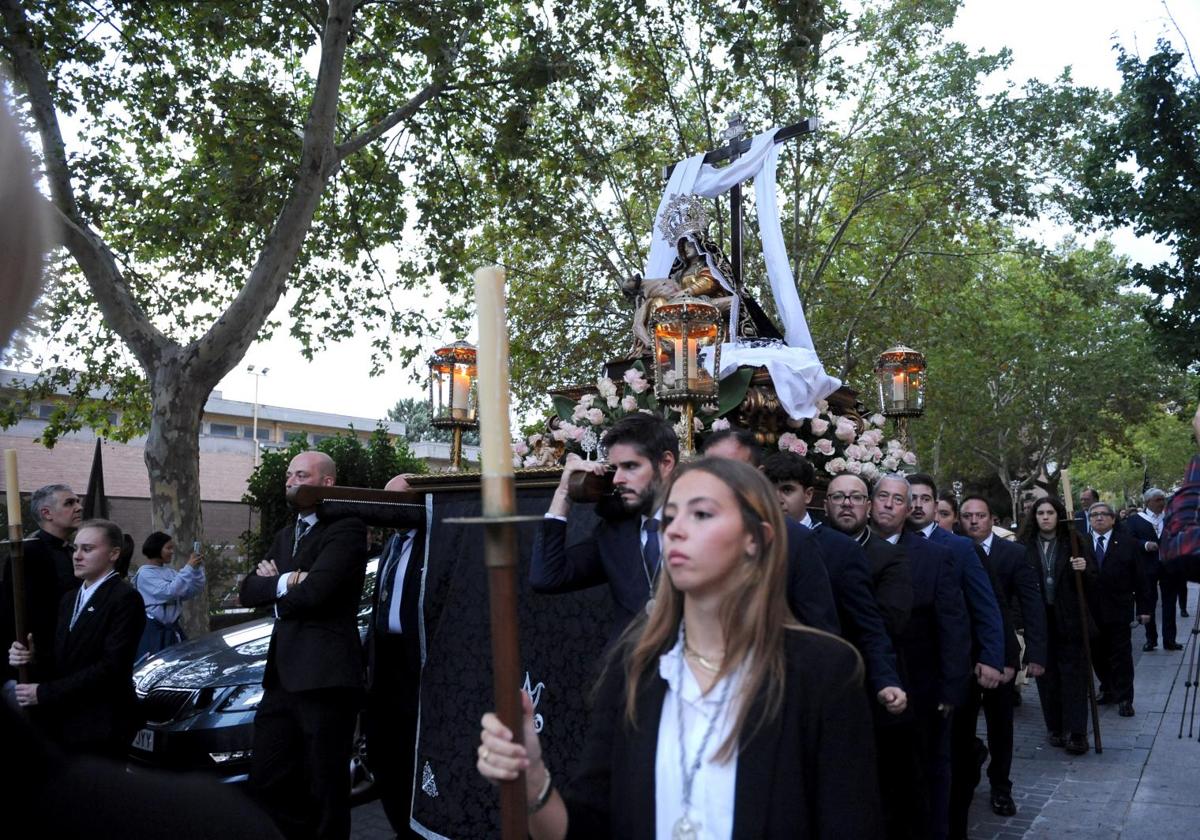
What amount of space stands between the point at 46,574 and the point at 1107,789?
7.71 m

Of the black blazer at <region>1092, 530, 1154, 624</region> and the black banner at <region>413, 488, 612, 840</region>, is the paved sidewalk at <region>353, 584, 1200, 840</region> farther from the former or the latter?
the black banner at <region>413, 488, 612, 840</region>

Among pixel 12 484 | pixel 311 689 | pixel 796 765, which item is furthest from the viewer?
pixel 311 689

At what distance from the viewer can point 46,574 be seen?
6.19 metres

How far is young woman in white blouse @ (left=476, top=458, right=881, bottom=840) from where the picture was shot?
241cm

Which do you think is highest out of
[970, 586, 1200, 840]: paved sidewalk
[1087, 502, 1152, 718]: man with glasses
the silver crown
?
the silver crown

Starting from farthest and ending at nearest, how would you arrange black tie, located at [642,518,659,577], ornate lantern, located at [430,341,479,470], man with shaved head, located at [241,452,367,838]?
1. ornate lantern, located at [430,341,479,470]
2. man with shaved head, located at [241,452,367,838]
3. black tie, located at [642,518,659,577]

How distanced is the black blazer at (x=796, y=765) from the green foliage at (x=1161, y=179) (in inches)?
549

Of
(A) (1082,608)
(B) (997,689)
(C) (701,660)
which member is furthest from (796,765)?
(A) (1082,608)

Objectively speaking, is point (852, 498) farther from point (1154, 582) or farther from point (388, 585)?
point (1154, 582)

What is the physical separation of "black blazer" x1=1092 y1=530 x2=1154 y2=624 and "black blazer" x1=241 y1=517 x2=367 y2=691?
8.13m

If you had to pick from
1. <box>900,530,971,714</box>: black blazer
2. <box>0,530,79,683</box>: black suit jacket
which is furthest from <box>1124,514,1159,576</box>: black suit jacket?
<box>0,530,79,683</box>: black suit jacket

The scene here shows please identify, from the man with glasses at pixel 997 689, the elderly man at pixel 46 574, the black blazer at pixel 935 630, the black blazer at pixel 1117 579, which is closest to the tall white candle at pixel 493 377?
the elderly man at pixel 46 574

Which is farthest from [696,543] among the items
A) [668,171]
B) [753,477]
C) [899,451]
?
[668,171]

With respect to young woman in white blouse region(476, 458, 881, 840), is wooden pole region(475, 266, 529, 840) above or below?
above
